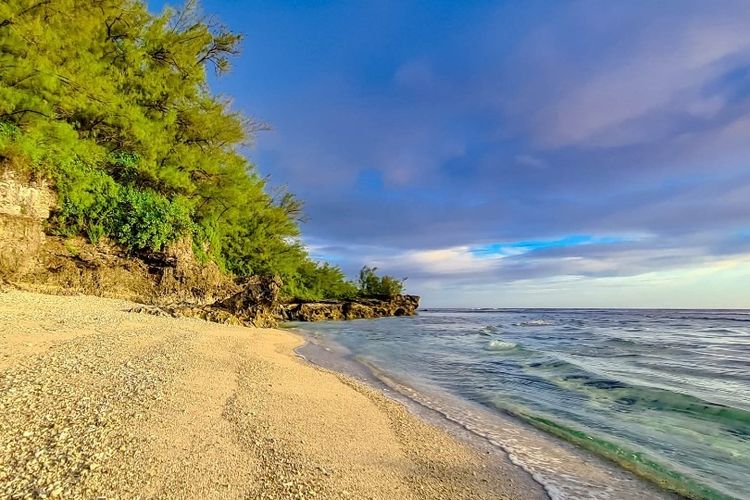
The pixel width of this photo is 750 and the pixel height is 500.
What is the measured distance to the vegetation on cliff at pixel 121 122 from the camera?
42.9 feet

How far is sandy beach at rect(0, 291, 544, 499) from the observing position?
9.43ft

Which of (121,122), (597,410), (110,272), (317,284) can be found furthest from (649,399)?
(317,284)

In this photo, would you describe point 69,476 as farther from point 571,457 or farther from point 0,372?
point 571,457

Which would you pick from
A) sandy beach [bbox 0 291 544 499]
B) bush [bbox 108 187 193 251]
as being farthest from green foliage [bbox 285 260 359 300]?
sandy beach [bbox 0 291 544 499]

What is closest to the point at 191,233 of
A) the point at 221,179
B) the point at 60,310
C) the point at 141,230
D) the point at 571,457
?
the point at 141,230

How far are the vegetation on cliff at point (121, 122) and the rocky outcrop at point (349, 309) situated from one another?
928cm

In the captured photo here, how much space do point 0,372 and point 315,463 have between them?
12.8 feet

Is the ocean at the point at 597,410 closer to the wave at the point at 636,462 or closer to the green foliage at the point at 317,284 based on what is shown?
the wave at the point at 636,462

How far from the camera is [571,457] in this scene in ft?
15.5

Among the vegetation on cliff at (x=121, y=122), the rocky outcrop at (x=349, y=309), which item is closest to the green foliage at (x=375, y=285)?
the rocky outcrop at (x=349, y=309)

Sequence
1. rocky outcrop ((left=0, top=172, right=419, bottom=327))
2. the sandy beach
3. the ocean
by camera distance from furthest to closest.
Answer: rocky outcrop ((left=0, top=172, right=419, bottom=327)) → the ocean → the sandy beach

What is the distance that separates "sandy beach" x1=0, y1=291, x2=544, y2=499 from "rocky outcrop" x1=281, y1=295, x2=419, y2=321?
82.7ft

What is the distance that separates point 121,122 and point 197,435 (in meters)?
17.3

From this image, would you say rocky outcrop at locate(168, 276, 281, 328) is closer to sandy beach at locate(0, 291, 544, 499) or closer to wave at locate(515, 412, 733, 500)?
sandy beach at locate(0, 291, 544, 499)
